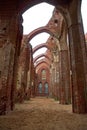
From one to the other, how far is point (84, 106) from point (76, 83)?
3.71ft

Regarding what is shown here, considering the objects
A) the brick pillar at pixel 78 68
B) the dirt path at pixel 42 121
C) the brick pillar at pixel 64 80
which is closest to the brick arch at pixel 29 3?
the brick pillar at pixel 78 68

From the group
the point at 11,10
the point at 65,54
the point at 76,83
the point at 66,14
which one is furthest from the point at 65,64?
the point at 11,10

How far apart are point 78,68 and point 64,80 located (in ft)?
18.7

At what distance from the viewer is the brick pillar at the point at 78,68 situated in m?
6.41

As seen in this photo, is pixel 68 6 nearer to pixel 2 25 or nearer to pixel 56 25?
pixel 2 25

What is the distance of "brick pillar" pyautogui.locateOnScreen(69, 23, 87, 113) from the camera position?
641 cm

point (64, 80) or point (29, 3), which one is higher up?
point (29, 3)

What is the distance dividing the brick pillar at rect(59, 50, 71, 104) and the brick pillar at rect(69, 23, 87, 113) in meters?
5.37

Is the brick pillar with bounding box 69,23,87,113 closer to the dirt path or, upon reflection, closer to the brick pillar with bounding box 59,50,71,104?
the dirt path

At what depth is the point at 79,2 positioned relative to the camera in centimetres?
800

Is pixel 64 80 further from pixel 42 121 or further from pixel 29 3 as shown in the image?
pixel 42 121

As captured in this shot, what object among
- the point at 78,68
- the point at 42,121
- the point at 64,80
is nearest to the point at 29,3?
the point at 78,68

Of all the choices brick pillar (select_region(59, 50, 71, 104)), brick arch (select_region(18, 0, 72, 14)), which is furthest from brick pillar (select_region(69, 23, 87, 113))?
brick pillar (select_region(59, 50, 71, 104))

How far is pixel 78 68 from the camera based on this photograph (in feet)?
22.3
